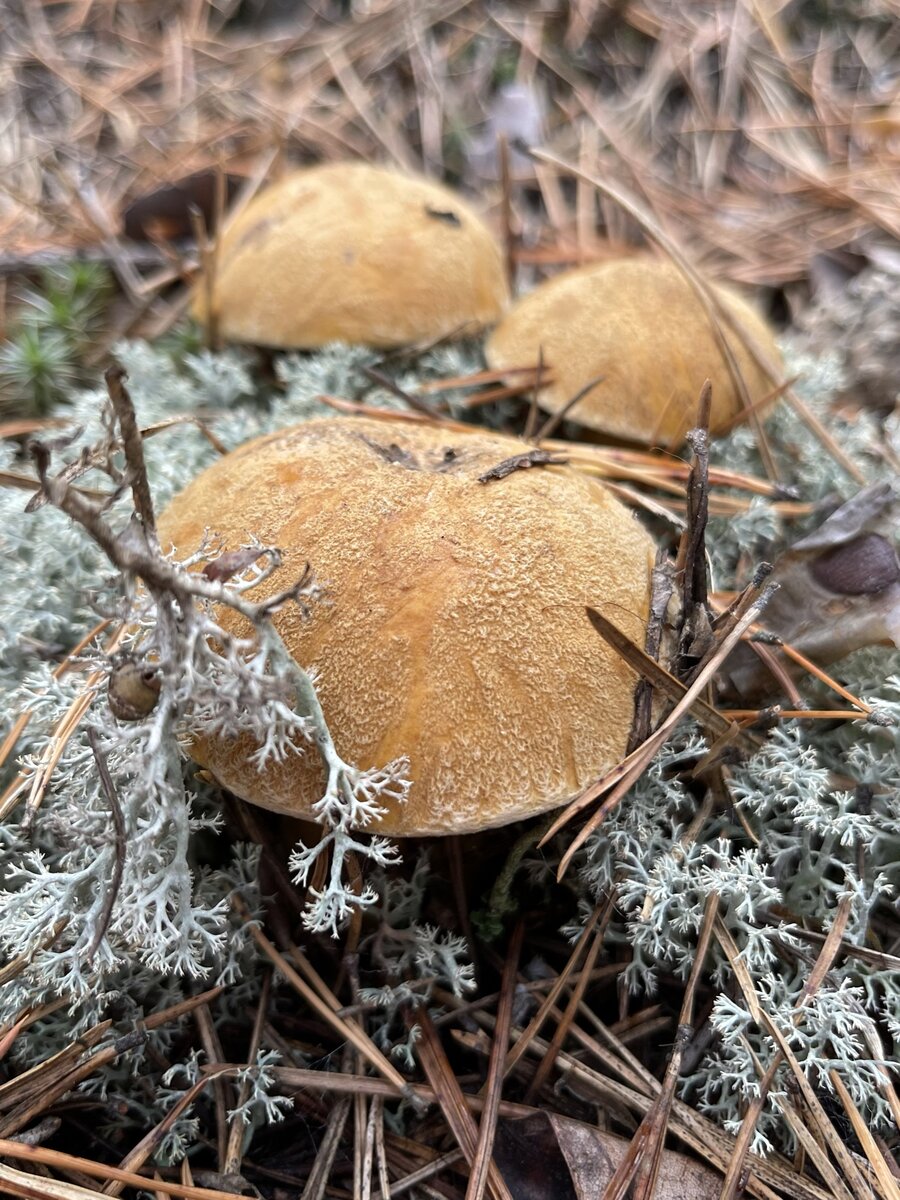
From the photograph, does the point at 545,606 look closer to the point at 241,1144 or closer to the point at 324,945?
the point at 324,945

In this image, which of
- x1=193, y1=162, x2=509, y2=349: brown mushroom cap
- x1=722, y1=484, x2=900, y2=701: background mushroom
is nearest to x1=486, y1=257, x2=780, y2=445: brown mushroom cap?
x1=193, y1=162, x2=509, y2=349: brown mushroom cap

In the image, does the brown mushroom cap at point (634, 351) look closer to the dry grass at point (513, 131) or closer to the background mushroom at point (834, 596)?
the dry grass at point (513, 131)

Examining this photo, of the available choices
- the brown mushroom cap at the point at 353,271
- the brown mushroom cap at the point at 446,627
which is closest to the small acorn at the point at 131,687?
the brown mushroom cap at the point at 446,627

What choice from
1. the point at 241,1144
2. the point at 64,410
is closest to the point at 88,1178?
the point at 241,1144

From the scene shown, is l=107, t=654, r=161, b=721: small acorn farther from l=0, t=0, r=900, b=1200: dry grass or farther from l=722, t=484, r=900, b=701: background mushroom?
l=722, t=484, r=900, b=701: background mushroom

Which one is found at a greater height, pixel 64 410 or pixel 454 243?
pixel 454 243
